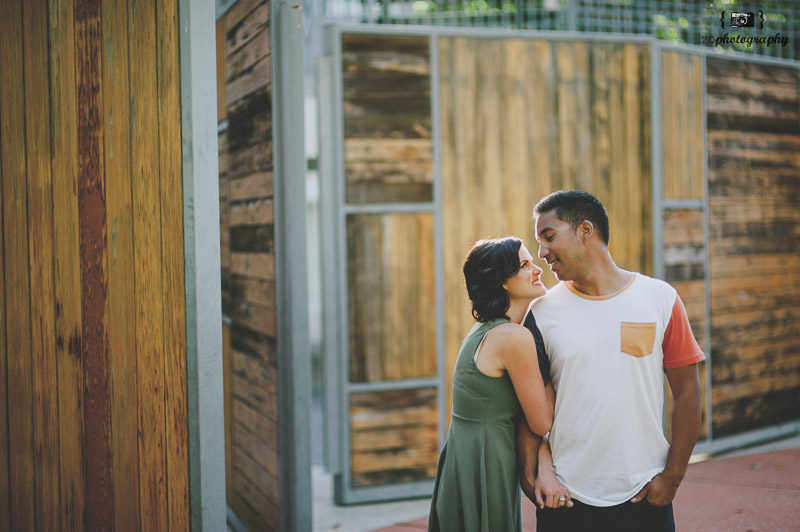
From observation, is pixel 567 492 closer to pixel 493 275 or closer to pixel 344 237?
pixel 493 275

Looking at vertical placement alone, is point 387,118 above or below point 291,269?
above

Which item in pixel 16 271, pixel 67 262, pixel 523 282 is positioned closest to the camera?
pixel 523 282

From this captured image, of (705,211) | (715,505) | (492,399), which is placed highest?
(705,211)

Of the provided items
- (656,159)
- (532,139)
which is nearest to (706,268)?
(656,159)

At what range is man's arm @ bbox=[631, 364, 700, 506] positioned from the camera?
2477mm

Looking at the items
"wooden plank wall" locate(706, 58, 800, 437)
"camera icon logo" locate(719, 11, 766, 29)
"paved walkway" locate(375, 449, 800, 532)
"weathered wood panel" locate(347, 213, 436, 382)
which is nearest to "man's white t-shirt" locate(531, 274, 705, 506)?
"paved walkway" locate(375, 449, 800, 532)

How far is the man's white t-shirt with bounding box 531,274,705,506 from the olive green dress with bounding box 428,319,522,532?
179 mm

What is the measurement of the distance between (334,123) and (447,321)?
1647 mm

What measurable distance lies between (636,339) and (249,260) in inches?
95.6

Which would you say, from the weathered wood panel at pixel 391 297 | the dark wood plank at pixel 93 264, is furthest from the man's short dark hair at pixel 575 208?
the weathered wood panel at pixel 391 297

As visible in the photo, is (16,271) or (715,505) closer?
(16,271)

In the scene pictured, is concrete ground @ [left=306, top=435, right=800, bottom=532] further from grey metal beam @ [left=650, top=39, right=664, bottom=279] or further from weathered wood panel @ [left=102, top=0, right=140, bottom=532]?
weathered wood panel @ [left=102, top=0, right=140, bottom=532]

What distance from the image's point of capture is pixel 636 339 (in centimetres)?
248

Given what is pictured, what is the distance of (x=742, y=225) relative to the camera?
650 centimetres
